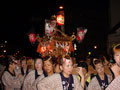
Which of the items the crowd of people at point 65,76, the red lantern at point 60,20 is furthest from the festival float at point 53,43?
the crowd of people at point 65,76

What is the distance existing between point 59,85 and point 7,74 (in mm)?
2843

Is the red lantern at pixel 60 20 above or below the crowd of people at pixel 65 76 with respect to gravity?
above

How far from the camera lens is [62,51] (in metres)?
11.4

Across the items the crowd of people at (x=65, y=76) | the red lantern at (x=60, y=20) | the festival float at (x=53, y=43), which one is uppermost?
the red lantern at (x=60, y=20)

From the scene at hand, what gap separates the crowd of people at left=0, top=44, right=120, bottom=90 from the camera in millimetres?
2879

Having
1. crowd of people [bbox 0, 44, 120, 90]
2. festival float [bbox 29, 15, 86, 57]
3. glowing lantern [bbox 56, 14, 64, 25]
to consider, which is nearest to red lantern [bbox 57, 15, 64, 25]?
glowing lantern [bbox 56, 14, 64, 25]

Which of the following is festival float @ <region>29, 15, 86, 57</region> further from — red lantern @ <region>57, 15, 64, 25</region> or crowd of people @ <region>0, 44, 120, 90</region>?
crowd of people @ <region>0, 44, 120, 90</region>

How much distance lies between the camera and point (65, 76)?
3098mm

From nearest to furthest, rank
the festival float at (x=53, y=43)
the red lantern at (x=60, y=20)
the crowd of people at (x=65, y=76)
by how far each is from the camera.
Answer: the crowd of people at (x=65, y=76), the festival float at (x=53, y=43), the red lantern at (x=60, y=20)

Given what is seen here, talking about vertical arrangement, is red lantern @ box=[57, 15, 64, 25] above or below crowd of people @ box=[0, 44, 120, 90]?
above

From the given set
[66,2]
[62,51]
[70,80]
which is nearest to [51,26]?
[62,51]

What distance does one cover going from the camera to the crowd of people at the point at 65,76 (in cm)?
288

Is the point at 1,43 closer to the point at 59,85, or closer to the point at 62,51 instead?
the point at 62,51

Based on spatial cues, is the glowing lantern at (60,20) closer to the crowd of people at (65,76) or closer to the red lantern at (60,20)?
the red lantern at (60,20)
